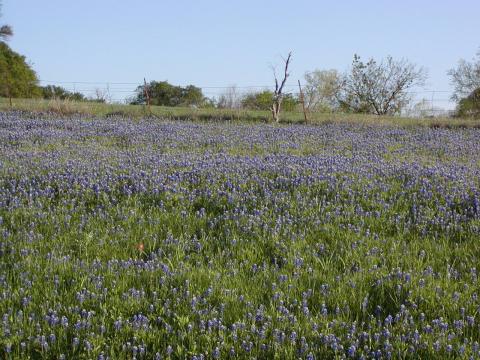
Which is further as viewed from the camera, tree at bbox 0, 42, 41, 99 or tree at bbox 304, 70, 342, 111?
tree at bbox 304, 70, 342, 111

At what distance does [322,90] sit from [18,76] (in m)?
33.2

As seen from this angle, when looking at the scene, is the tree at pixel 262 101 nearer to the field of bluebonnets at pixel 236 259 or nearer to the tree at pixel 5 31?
the tree at pixel 5 31

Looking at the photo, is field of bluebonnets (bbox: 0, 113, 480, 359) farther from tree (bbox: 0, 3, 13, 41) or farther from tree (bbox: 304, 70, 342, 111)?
tree (bbox: 304, 70, 342, 111)

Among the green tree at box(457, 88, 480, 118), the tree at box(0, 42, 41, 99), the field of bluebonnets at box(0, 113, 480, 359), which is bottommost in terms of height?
the field of bluebonnets at box(0, 113, 480, 359)

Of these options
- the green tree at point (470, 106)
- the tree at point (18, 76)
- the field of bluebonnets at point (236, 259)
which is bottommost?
the field of bluebonnets at point (236, 259)

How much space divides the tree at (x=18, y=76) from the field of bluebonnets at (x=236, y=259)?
3194 centimetres

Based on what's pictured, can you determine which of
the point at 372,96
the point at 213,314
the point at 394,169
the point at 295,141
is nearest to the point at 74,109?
the point at 295,141

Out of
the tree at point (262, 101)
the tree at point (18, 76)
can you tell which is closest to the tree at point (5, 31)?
the tree at point (18, 76)

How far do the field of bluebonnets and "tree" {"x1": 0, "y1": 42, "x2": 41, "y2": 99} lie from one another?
1257 inches

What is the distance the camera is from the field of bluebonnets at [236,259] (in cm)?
344

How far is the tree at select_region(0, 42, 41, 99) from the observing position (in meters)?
37.7

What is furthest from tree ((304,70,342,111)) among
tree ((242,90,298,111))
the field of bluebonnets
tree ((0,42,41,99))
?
the field of bluebonnets

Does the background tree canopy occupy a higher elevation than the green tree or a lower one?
higher

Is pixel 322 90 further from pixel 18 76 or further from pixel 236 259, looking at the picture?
pixel 236 259
